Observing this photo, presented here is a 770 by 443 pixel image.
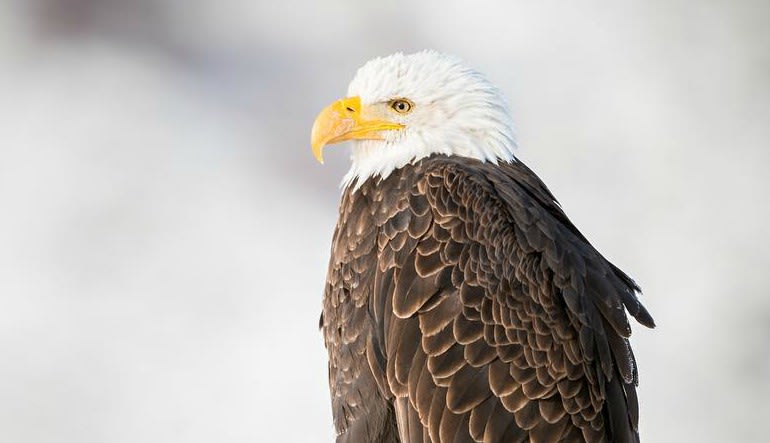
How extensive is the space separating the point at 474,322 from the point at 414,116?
93cm

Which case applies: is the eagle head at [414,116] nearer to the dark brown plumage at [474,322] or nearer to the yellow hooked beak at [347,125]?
the yellow hooked beak at [347,125]

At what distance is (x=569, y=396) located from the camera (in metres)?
3.47

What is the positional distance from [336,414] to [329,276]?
491 mm

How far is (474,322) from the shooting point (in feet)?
11.5

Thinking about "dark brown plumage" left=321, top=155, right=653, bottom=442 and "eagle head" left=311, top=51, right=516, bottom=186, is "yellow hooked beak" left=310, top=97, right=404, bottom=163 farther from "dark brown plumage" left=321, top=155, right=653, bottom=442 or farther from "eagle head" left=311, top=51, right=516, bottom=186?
"dark brown plumage" left=321, top=155, right=653, bottom=442

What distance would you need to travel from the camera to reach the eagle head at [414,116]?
4.07 metres

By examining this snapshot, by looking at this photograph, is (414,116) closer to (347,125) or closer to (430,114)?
(430,114)

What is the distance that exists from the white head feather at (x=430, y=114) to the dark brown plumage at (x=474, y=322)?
0.59 feet

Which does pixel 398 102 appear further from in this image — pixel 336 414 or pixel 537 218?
pixel 336 414

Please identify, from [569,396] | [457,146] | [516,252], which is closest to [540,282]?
[516,252]

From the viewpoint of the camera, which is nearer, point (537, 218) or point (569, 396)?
point (569, 396)

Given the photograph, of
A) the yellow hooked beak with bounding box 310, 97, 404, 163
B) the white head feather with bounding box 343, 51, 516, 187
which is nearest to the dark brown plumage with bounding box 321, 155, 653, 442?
the white head feather with bounding box 343, 51, 516, 187

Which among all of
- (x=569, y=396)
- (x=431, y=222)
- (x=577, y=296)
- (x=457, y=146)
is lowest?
(x=569, y=396)

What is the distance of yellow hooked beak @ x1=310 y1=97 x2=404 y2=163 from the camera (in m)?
4.10
